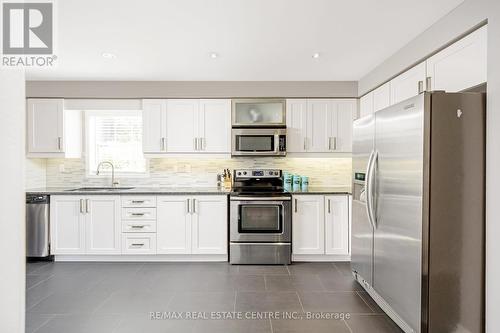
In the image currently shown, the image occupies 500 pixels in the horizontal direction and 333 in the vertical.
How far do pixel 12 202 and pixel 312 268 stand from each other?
357 centimetres

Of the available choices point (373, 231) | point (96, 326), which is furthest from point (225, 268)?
point (373, 231)

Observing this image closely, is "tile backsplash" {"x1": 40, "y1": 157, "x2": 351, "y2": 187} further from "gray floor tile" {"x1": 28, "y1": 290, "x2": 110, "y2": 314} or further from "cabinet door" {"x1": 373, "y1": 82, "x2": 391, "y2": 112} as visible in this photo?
"gray floor tile" {"x1": 28, "y1": 290, "x2": 110, "y2": 314}

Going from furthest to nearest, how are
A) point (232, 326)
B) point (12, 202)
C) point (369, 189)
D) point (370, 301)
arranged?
1. point (370, 301)
2. point (369, 189)
3. point (232, 326)
4. point (12, 202)

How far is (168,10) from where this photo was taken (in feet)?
7.70

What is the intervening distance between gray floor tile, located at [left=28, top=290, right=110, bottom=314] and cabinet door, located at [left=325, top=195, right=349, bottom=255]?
8.71ft

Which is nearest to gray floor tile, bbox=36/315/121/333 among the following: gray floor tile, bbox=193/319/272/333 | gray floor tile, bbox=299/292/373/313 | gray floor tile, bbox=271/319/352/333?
gray floor tile, bbox=193/319/272/333

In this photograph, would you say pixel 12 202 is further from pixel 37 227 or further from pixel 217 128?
pixel 37 227

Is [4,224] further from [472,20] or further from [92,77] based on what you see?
[92,77]

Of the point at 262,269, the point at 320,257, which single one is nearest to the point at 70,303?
the point at 262,269

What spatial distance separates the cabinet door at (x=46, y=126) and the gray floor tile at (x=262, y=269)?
118 inches

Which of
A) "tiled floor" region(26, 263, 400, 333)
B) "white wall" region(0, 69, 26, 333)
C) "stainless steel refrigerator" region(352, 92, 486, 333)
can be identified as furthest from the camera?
"tiled floor" region(26, 263, 400, 333)

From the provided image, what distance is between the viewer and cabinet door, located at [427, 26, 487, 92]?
6.69ft

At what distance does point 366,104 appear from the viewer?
4059mm

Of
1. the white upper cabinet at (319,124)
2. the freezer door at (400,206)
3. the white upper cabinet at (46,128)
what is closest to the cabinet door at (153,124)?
the white upper cabinet at (46,128)
